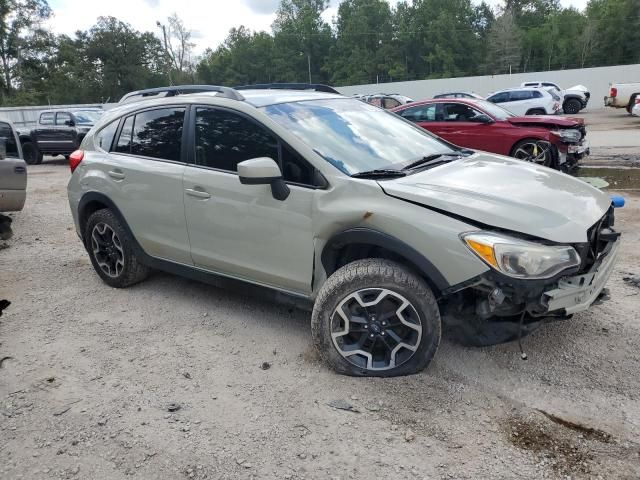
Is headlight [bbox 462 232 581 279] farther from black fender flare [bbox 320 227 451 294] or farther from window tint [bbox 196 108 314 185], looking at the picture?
window tint [bbox 196 108 314 185]

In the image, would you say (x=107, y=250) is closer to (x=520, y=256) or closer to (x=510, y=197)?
(x=510, y=197)

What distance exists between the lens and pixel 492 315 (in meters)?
2.85

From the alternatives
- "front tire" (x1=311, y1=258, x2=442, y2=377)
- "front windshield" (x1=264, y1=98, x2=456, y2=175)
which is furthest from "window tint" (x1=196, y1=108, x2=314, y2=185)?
"front tire" (x1=311, y1=258, x2=442, y2=377)

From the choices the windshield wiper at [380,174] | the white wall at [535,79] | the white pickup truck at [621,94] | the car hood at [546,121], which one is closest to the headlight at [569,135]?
the car hood at [546,121]

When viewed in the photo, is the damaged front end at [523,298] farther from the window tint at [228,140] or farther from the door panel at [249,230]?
the window tint at [228,140]

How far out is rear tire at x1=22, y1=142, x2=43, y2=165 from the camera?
15784 millimetres

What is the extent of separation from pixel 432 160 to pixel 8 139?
687 cm

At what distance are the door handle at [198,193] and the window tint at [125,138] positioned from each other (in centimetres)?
99

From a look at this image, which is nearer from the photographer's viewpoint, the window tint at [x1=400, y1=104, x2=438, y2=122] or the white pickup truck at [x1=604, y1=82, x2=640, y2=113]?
the window tint at [x1=400, y1=104, x2=438, y2=122]

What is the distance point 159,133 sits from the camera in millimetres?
4246

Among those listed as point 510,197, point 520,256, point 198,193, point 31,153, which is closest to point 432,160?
point 510,197

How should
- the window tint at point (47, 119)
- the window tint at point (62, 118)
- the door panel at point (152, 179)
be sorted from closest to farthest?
the door panel at point (152, 179) < the window tint at point (62, 118) < the window tint at point (47, 119)

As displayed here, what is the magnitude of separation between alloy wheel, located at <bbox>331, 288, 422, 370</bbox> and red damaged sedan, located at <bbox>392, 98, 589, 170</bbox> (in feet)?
23.0

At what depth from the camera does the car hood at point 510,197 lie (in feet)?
9.20
